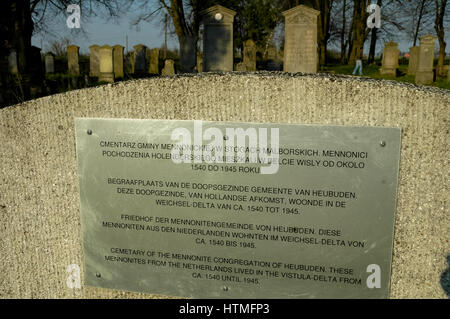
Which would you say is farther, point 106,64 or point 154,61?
point 154,61

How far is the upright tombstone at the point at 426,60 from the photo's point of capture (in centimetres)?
1380

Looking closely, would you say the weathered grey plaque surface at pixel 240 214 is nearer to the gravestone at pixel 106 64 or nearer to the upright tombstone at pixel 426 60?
the gravestone at pixel 106 64

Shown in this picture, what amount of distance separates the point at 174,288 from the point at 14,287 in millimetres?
1067

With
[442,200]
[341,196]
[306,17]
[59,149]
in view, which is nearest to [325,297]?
[341,196]

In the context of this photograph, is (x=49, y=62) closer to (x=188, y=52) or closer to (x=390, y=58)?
(x=188, y=52)

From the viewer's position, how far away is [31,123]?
89.6 inches

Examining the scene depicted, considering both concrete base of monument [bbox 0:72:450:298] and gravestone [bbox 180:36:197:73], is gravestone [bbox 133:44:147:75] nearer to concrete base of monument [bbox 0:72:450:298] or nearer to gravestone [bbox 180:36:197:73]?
gravestone [bbox 180:36:197:73]

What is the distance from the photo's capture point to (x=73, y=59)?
17.9 metres

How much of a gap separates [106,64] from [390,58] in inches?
461

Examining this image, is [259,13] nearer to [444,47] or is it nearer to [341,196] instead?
[444,47]

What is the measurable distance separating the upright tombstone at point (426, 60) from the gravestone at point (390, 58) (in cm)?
277

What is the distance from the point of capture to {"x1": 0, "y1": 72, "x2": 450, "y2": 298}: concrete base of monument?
1.89m

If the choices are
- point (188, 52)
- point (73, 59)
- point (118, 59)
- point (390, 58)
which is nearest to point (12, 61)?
point (118, 59)

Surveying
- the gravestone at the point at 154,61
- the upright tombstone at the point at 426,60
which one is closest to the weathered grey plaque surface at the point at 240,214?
the upright tombstone at the point at 426,60
